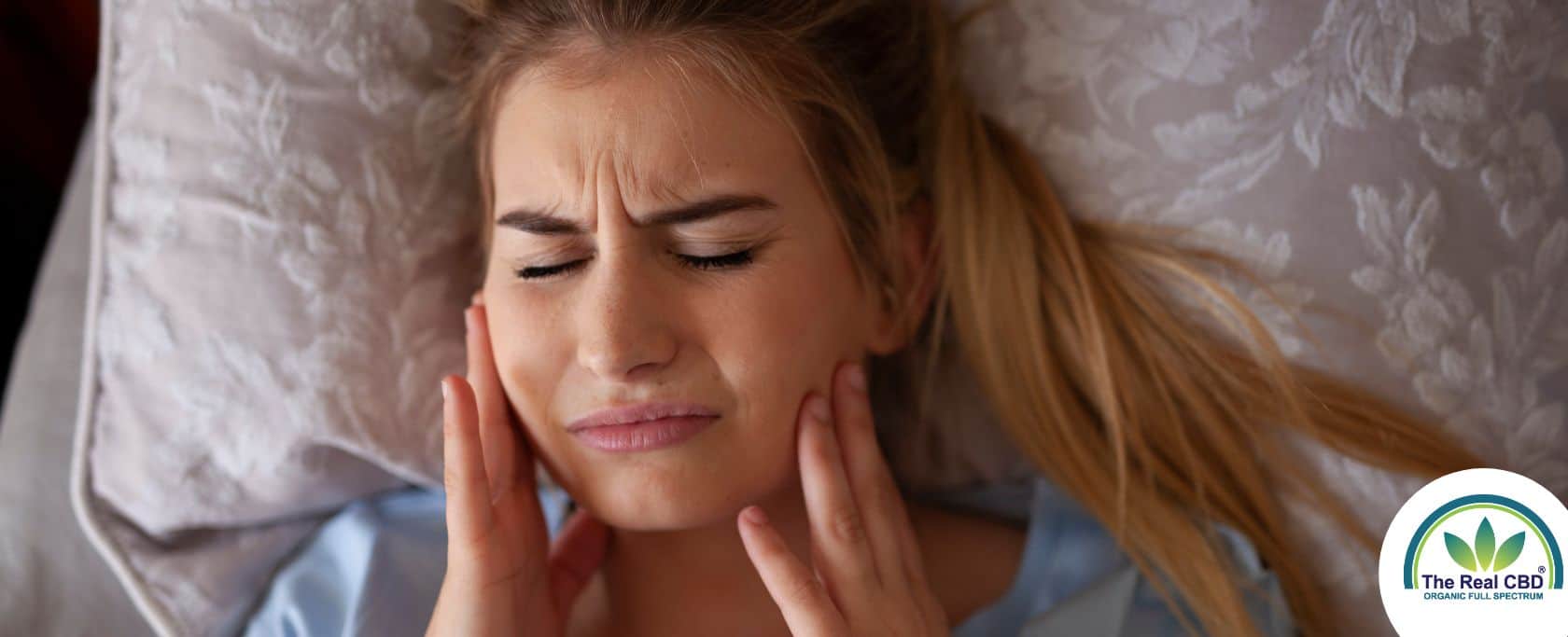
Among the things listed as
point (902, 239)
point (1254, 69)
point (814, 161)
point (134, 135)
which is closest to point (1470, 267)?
point (1254, 69)

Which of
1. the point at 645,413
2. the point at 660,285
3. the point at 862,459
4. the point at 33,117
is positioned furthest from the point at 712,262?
the point at 33,117

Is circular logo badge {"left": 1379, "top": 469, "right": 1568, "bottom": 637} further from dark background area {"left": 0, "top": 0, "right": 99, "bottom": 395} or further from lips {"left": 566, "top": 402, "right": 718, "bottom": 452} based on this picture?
dark background area {"left": 0, "top": 0, "right": 99, "bottom": 395}

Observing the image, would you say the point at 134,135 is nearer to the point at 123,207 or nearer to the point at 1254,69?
the point at 123,207

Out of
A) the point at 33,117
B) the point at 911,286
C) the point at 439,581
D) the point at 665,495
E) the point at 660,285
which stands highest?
the point at 33,117

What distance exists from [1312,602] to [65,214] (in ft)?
5.93

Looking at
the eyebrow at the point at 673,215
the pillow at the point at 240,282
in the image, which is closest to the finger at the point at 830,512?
the eyebrow at the point at 673,215

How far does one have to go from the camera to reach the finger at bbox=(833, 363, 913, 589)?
1.25m

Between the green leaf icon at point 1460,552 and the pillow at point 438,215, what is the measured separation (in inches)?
5.2

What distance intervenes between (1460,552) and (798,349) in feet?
2.25

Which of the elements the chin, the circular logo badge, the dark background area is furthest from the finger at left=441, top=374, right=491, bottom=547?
the dark background area

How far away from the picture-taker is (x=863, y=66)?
1340 millimetres

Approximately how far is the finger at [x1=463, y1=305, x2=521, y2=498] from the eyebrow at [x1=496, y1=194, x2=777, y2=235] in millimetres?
155

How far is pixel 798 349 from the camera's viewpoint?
A: 117cm

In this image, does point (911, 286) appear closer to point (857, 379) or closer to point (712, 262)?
point (857, 379)
